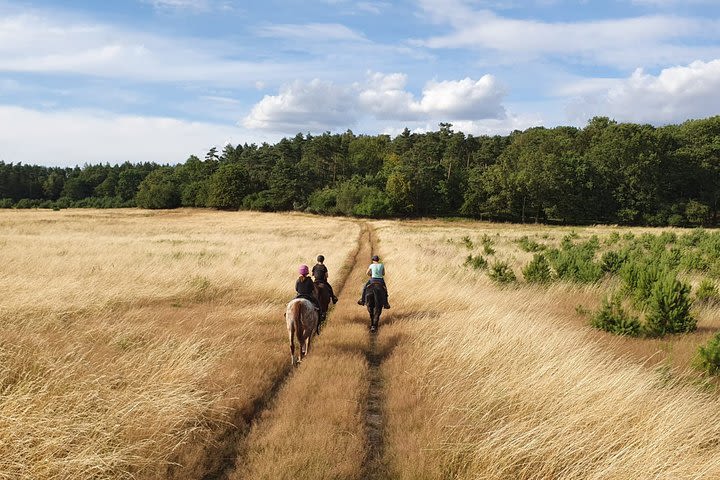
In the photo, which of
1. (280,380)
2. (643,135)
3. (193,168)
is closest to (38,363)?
(280,380)

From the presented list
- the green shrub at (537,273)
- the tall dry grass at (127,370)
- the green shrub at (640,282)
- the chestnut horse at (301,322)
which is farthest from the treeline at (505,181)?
the chestnut horse at (301,322)

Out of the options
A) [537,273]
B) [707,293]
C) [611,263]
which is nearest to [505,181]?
[611,263]

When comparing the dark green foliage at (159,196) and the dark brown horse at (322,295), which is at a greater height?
the dark green foliage at (159,196)

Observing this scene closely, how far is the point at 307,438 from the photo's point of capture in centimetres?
570

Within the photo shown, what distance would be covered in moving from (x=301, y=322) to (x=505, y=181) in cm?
7288

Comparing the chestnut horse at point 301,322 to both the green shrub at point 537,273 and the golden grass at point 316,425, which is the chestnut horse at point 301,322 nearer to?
the golden grass at point 316,425

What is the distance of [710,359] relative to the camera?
7.88 m

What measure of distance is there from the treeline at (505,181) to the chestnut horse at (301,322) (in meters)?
67.2

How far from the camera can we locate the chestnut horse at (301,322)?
884 centimetres

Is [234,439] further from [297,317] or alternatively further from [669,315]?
[669,315]

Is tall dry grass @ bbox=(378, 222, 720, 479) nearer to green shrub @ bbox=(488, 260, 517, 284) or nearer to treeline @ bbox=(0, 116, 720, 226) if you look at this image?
green shrub @ bbox=(488, 260, 517, 284)

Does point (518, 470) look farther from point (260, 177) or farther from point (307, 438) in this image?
point (260, 177)

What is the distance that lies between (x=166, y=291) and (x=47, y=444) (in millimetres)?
10509

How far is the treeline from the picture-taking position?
73125mm
